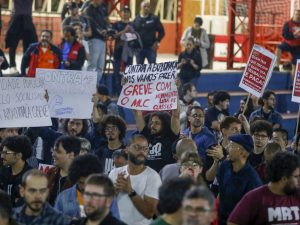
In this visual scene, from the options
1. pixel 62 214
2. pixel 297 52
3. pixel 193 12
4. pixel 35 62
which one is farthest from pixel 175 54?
pixel 62 214

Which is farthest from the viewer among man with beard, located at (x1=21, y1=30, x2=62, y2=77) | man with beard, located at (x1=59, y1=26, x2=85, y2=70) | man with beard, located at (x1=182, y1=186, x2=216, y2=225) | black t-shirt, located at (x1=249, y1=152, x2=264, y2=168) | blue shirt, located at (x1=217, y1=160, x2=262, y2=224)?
man with beard, located at (x1=59, y1=26, x2=85, y2=70)

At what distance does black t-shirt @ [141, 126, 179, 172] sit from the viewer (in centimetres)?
1191

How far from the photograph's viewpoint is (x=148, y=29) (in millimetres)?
20625

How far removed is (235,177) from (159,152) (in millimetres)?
2184

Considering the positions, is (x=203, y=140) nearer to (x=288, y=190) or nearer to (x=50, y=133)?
(x=50, y=133)

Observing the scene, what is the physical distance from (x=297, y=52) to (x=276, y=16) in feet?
18.9

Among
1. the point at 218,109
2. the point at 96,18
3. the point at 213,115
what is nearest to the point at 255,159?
the point at 213,115

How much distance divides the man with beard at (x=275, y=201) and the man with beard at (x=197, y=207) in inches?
66.4

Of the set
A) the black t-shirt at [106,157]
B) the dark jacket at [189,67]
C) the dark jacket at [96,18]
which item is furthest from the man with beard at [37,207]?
the dark jacket at [189,67]

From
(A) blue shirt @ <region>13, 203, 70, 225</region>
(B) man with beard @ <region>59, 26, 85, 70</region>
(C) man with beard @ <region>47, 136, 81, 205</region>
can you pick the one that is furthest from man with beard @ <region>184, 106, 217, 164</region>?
(B) man with beard @ <region>59, 26, 85, 70</region>

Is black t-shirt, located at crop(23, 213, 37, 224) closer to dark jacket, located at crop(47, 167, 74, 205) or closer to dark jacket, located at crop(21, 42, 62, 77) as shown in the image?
dark jacket, located at crop(47, 167, 74, 205)

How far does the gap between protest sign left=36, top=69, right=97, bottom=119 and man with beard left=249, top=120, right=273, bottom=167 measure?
2087 millimetres

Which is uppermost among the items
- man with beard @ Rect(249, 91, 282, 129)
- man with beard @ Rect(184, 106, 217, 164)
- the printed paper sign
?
the printed paper sign

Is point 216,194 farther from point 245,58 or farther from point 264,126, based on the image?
point 245,58
